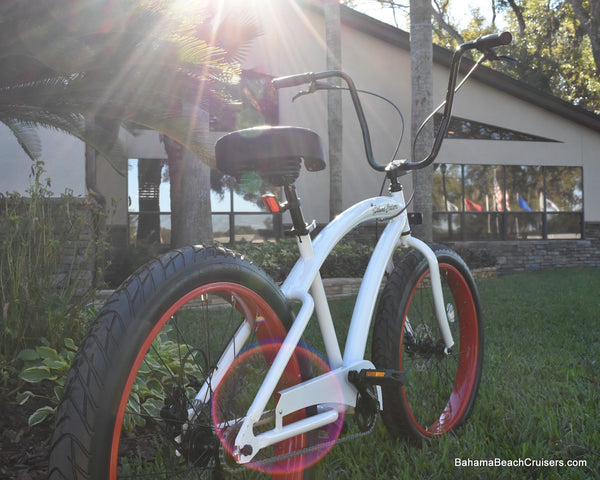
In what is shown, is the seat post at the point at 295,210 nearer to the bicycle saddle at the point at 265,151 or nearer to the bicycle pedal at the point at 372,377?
the bicycle saddle at the point at 265,151

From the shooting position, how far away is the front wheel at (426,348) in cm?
214

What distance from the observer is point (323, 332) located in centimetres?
193

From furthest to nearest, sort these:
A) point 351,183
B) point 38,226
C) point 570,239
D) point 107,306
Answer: point 570,239 → point 351,183 → point 38,226 → point 107,306

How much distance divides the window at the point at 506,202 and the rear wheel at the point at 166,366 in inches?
542

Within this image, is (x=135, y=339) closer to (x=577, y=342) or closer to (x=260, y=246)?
(x=577, y=342)

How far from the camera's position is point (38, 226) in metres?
2.81

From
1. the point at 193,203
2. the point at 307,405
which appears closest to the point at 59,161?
the point at 193,203

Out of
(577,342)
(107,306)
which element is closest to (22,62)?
(107,306)

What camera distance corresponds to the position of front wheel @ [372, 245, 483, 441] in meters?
2.14

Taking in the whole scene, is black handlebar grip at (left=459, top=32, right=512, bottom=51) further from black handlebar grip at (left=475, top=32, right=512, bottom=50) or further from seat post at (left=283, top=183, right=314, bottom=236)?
seat post at (left=283, top=183, right=314, bottom=236)

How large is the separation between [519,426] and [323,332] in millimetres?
1175

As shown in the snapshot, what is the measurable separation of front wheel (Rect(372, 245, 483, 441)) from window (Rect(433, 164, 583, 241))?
1250cm

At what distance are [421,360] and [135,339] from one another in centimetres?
165

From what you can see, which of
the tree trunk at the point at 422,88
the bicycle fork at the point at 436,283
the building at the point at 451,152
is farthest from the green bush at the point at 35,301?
the building at the point at 451,152
